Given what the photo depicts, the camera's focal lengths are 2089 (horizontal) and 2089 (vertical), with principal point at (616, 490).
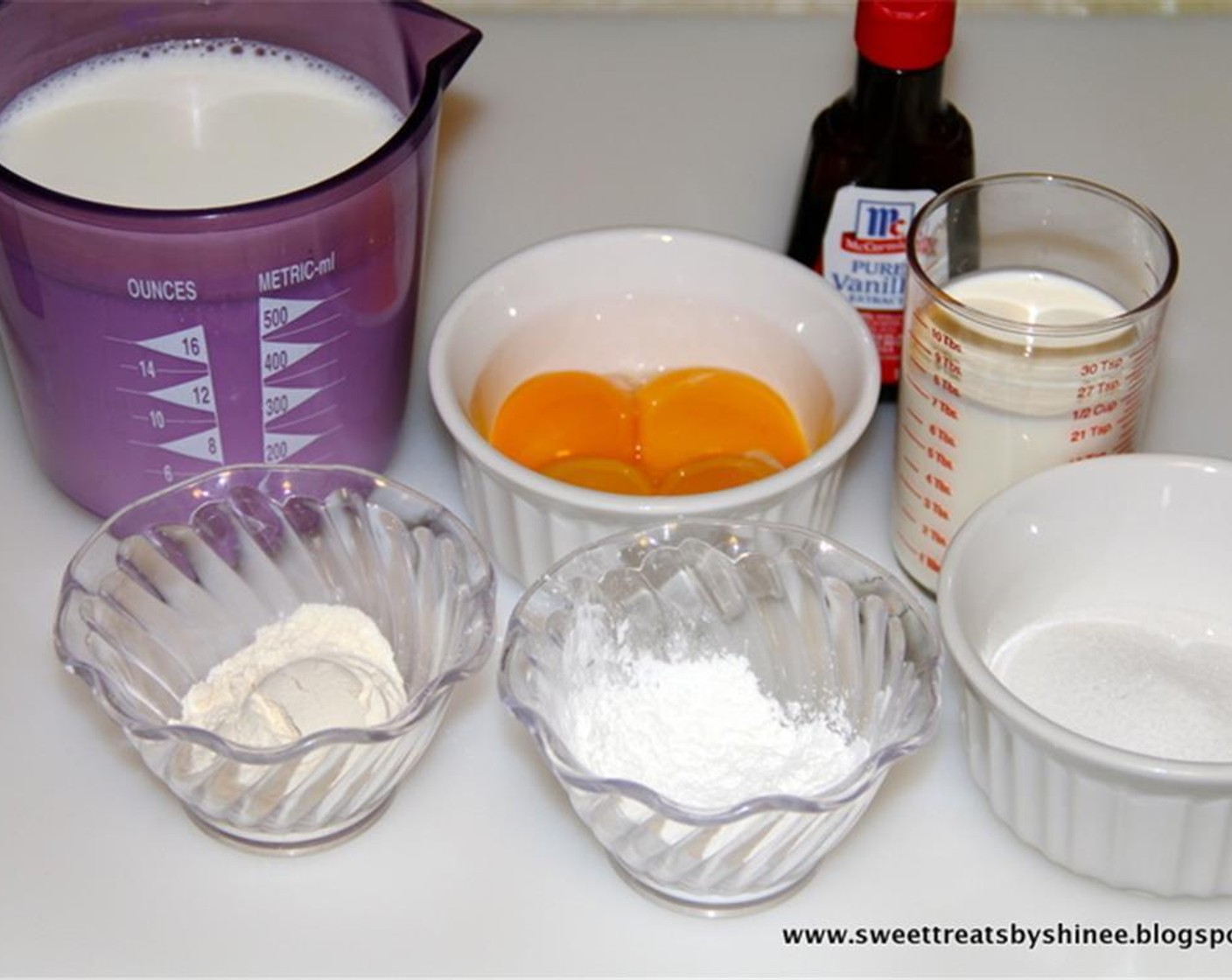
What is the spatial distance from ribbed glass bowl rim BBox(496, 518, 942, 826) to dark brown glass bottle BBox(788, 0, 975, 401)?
0.20 metres

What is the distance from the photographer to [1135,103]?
1398 millimetres

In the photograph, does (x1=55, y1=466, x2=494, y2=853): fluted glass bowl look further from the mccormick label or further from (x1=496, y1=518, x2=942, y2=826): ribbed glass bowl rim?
the mccormick label

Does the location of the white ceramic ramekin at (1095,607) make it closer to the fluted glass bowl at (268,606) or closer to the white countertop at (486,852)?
the white countertop at (486,852)

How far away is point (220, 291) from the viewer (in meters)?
0.98

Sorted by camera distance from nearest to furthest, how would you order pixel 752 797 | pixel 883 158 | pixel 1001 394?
1. pixel 752 797
2. pixel 1001 394
3. pixel 883 158

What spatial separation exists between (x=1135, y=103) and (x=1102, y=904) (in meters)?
0.64

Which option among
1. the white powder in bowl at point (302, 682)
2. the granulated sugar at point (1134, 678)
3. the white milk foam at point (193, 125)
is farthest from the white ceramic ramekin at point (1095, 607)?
the white milk foam at point (193, 125)

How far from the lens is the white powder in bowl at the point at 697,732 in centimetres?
93

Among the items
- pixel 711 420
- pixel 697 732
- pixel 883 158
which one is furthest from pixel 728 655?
pixel 883 158

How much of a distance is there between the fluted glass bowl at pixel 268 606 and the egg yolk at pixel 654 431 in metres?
0.10

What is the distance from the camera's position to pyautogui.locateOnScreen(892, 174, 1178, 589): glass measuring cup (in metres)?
0.98

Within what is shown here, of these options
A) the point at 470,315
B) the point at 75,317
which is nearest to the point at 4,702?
the point at 75,317

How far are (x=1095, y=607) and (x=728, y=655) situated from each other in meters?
0.18

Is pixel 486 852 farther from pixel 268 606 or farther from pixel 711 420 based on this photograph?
pixel 711 420
